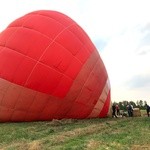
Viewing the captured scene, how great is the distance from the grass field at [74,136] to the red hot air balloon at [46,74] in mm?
851

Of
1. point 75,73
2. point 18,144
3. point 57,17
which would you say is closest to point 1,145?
point 18,144

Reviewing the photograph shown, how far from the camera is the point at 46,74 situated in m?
18.5

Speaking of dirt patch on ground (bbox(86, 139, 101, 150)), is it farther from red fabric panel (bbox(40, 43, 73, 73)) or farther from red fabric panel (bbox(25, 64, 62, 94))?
red fabric panel (bbox(40, 43, 73, 73))

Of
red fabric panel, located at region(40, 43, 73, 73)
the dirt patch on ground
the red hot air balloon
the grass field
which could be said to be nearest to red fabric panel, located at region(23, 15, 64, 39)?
the red hot air balloon

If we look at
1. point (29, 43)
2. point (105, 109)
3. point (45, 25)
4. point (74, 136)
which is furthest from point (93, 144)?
point (45, 25)

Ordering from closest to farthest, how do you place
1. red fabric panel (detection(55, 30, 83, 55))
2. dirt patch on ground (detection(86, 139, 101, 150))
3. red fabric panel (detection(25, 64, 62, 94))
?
1. dirt patch on ground (detection(86, 139, 101, 150))
2. red fabric panel (detection(25, 64, 62, 94))
3. red fabric panel (detection(55, 30, 83, 55))

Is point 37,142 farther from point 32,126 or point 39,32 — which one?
point 39,32

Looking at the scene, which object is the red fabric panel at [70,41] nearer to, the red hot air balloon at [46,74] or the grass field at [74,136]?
the red hot air balloon at [46,74]

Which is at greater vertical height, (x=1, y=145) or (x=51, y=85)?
(x=51, y=85)

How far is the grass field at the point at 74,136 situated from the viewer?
12.3 metres

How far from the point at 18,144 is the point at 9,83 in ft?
17.4

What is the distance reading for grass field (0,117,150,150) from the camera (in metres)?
12.3

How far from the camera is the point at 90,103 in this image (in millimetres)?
19891

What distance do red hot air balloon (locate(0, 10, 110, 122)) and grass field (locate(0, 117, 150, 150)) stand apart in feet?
2.79
